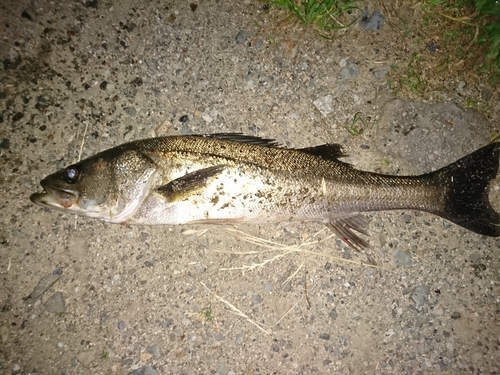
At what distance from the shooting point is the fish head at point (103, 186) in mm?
2637

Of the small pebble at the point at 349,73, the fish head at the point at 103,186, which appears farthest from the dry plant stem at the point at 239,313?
the small pebble at the point at 349,73

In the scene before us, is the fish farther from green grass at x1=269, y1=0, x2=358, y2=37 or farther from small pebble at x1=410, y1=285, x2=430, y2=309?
green grass at x1=269, y1=0, x2=358, y2=37

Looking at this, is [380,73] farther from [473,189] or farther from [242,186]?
[242,186]

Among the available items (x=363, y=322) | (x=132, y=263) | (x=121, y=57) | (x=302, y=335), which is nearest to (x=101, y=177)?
(x=132, y=263)

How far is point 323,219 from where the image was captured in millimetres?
2984

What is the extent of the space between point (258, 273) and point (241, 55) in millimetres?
2260

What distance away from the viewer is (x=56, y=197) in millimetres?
2619

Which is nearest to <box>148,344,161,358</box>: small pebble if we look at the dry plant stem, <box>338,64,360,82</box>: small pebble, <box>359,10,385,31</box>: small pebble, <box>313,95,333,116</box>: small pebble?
the dry plant stem

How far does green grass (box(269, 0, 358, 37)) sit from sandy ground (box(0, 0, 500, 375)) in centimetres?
14

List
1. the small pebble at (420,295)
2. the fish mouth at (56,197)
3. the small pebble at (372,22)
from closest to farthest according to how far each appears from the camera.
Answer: the fish mouth at (56,197)
the small pebble at (420,295)
the small pebble at (372,22)

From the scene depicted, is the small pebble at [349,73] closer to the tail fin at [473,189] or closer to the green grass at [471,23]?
the green grass at [471,23]

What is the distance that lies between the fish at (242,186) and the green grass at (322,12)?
1423 mm

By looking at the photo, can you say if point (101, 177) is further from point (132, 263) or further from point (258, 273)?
point (258, 273)

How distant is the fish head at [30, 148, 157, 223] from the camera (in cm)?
264
